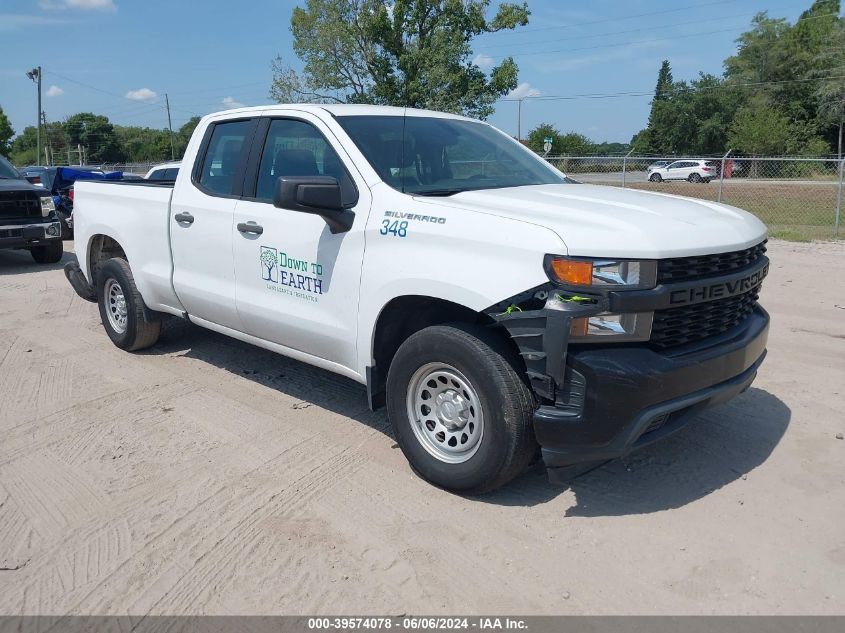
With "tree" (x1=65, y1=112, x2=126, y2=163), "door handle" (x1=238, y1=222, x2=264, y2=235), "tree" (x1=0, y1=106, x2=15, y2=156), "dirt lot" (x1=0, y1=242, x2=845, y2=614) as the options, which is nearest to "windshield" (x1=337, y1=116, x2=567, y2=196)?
"door handle" (x1=238, y1=222, x2=264, y2=235)

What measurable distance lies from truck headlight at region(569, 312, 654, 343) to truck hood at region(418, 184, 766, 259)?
27 cm

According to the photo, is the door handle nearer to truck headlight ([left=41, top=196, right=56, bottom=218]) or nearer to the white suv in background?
truck headlight ([left=41, top=196, right=56, bottom=218])

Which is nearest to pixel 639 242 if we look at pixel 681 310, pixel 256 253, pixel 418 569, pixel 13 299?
pixel 681 310

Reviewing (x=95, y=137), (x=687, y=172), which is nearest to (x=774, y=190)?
(x=687, y=172)

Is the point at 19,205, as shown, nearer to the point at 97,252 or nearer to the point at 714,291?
the point at 97,252

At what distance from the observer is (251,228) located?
4695mm

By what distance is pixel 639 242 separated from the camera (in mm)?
3162

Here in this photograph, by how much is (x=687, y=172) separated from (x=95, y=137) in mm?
79663

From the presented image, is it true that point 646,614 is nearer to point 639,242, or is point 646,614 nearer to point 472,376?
point 472,376

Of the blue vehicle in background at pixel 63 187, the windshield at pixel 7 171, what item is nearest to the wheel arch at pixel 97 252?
the windshield at pixel 7 171

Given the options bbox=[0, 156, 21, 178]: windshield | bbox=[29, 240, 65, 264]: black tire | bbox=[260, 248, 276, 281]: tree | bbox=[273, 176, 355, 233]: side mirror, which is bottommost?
bbox=[29, 240, 65, 264]: black tire

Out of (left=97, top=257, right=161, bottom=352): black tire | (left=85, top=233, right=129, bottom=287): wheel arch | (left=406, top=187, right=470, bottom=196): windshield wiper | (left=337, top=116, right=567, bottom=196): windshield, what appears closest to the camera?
(left=406, top=187, right=470, bottom=196): windshield wiper

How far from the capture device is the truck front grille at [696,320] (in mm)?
3285

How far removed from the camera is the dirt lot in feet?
9.86
